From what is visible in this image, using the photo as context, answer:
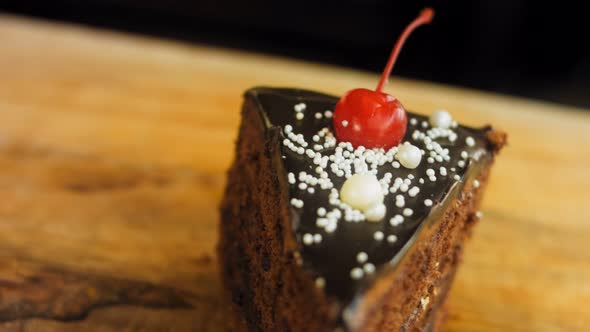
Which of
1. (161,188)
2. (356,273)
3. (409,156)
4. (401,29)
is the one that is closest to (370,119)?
(409,156)

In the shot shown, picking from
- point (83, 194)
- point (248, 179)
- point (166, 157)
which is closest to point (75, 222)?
point (83, 194)

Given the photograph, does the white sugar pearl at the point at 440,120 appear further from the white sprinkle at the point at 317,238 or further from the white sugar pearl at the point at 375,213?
the white sprinkle at the point at 317,238

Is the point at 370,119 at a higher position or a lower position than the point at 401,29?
lower

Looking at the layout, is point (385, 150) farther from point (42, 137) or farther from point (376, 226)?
point (42, 137)

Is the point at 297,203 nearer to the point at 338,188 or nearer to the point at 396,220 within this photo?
the point at 338,188

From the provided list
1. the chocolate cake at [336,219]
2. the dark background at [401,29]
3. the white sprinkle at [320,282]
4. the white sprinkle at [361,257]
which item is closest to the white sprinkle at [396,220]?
the chocolate cake at [336,219]

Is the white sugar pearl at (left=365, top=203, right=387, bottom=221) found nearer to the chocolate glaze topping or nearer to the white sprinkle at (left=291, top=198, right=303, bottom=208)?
the chocolate glaze topping
